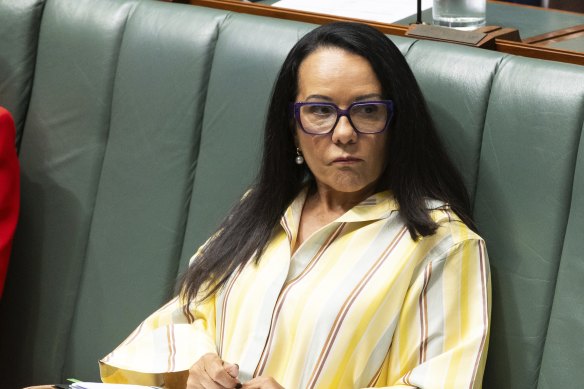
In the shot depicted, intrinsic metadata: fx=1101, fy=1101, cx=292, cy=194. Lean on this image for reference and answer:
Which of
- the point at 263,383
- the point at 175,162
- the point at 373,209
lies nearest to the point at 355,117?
the point at 373,209

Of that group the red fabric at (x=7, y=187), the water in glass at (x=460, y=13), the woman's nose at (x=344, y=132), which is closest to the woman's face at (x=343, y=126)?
the woman's nose at (x=344, y=132)

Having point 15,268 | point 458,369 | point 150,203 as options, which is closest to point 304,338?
point 458,369

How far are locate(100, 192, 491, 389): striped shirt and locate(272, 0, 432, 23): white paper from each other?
54 centimetres

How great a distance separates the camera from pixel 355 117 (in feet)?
5.45

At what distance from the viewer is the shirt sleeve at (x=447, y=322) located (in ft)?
→ 5.15

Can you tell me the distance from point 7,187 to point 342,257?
2.66 feet

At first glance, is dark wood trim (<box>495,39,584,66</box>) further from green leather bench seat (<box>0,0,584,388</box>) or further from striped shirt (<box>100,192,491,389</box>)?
striped shirt (<box>100,192,491,389</box>)

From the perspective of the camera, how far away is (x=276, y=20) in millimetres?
1985

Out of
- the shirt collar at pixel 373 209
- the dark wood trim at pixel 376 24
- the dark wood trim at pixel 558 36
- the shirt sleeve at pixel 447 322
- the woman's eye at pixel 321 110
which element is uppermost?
the dark wood trim at pixel 376 24

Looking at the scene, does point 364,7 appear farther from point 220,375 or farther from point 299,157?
point 220,375

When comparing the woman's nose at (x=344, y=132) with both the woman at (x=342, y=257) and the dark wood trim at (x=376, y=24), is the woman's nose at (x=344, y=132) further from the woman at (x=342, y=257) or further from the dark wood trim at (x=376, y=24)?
the dark wood trim at (x=376, y=24)

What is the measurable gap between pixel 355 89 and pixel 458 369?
0.44 m

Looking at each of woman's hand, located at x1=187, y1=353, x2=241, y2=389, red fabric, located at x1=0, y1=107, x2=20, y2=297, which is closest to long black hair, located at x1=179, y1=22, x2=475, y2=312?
woman's hand, located at x1=187, y1=353, x2=241, y2=389

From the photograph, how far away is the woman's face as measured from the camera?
1658 mm
